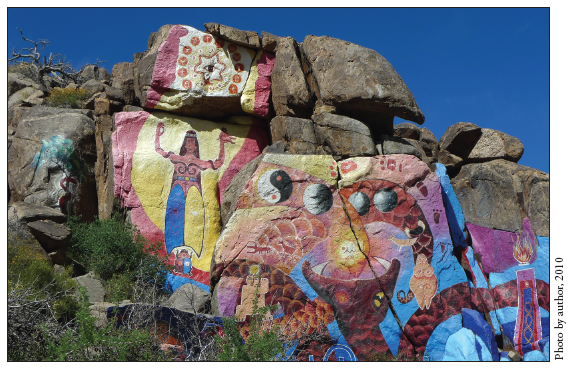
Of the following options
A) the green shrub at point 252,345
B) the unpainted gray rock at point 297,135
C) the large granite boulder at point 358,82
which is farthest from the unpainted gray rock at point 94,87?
the green shrub at point 252,345

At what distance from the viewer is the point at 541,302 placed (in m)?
12.0

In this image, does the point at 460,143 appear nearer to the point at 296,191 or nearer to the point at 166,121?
the point at 296,191

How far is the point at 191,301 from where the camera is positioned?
10141mm

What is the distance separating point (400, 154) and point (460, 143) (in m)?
3.58

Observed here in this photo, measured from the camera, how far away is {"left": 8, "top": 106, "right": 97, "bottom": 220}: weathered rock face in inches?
505

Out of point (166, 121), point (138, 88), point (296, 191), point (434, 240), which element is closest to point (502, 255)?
point (434, 240)

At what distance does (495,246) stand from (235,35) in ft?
22.9

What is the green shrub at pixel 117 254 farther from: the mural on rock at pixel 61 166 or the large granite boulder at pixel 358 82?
the large granite boulder at pixel 358 82

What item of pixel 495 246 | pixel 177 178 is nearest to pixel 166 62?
pixel 177 178

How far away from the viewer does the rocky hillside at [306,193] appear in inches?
412

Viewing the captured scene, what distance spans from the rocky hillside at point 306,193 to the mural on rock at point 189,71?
29 mm

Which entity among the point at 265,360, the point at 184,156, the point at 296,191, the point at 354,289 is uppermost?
the point at 184,156

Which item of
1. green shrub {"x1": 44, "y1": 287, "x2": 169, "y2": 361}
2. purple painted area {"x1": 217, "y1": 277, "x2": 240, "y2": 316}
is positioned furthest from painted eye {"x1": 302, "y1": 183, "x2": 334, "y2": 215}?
green shrub {"x1": 44, "y1": 287, "x2": 169, "y2": 361}

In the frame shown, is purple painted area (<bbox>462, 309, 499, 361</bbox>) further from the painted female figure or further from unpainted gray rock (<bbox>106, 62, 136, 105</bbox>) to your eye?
unpainted gray rock (<bbox>106, 62, 136, 105</bbox>)
